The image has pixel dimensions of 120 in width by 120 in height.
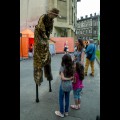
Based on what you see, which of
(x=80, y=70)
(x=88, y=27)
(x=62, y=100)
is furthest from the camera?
(x=88, y=27)

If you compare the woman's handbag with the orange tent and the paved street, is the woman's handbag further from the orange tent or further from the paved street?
the orange tent

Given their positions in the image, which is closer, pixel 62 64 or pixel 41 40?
pixel 62 64

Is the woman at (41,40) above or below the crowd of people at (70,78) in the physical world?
above

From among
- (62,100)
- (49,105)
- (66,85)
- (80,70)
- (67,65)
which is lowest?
(49,105)

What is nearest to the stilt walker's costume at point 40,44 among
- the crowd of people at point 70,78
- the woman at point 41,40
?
the woman at point 41,40

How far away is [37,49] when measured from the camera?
17.9 feet

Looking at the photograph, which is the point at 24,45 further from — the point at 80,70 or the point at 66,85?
the point at 66,85

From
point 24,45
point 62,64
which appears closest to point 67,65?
point 62,64

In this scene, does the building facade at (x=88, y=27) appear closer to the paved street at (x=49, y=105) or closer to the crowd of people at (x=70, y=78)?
the paved street at (x=49, y=105)

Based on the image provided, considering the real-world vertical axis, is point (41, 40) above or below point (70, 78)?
above

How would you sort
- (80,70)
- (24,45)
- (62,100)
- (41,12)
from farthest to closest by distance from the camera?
(41,12)
(24,45)
(80,70)
(62,100)
